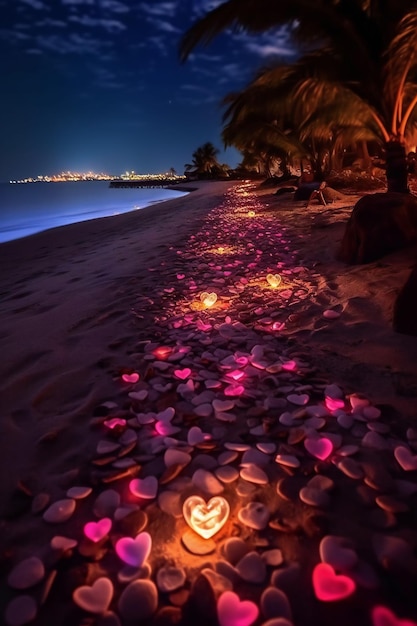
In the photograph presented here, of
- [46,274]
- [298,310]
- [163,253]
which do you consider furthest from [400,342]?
[46,274]

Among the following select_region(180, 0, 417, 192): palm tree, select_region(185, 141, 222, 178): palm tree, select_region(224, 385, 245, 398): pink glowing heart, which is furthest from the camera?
select_region(185, 141, 222, 178): palm tree

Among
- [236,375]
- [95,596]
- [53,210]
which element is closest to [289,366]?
[236,375]

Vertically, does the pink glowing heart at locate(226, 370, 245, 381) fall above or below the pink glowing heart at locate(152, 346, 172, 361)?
below

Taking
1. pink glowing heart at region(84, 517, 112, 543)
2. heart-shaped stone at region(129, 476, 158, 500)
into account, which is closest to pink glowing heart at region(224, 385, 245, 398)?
heart-shaped stone at region(129, 476, 158, 500)

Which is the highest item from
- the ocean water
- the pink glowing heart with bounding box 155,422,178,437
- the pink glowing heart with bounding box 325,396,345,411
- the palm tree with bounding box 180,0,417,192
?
the palm tree with bounding box 180,0,417,192

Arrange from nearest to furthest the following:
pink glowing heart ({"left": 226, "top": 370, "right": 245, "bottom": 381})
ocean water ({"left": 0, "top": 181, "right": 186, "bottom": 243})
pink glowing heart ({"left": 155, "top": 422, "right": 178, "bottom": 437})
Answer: pink glowing heart ({"left": 155, "top": 422, "right": 178, "bottom": 437})
pink glowing heart ({"left": 226, "top": 370, "right": 245, "bottom": 381})
ocean water ({"left": 0, "top": 181, "right": 186, "bottom": 243})

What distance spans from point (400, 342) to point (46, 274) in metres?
5.14

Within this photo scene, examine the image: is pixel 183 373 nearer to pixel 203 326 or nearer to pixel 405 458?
pixel 203 326

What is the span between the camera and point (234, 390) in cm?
217

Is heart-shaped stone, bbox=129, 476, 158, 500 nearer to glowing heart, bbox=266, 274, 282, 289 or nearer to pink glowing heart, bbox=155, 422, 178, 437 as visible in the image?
pink glowing heart, bbox=155, 422, 178, 437

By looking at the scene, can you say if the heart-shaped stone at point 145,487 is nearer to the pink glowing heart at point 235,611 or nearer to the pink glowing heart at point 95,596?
the pink glowing heart at point 95,596

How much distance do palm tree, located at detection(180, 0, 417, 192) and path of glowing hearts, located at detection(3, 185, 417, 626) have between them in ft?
19.1

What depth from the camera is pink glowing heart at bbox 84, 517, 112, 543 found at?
1328 mm

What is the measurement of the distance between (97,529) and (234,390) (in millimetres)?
1063
